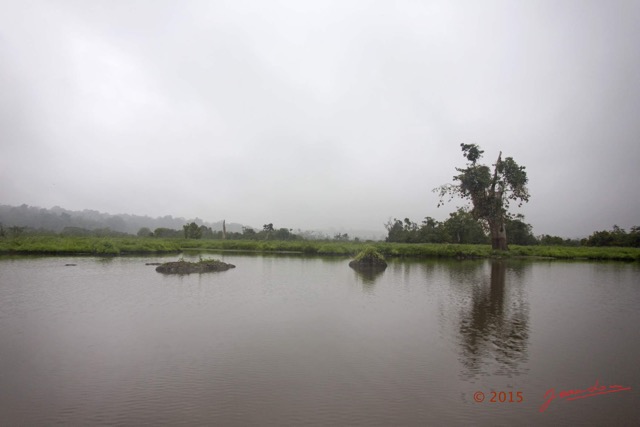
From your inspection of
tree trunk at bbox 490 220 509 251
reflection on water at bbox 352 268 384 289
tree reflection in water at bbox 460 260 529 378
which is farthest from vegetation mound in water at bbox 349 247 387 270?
tree trunk at bbox 490 220 509 251

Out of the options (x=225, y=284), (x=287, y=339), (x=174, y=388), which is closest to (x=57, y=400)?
(x=174, y=388)

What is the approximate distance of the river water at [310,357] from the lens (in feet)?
18.9

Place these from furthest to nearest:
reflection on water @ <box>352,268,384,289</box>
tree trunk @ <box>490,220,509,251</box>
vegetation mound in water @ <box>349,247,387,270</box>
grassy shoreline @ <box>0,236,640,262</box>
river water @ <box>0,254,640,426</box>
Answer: tree trunk @ <box>490,220,509,251</box>
grassy shoreline @ <box>0,236,640,262</box>
vegetation mound in water @ <box>349,247,387,270</box>
reflection on water @ <box>352,268,384,289</box>
river water @ <box>0,254,640,426</box>

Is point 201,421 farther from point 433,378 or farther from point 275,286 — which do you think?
point 275,286

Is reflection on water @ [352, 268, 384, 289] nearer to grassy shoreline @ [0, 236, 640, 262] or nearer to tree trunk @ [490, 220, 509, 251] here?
grassy shoreline @ [0, 236, 640, 262]

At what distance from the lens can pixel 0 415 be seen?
17.9 feet

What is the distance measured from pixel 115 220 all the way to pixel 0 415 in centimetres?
16256

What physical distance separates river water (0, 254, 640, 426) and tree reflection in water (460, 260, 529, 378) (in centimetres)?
6

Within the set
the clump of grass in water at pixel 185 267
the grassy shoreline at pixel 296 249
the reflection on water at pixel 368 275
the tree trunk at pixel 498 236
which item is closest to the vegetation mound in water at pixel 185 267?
the clump of grass in water at pixel 185 267

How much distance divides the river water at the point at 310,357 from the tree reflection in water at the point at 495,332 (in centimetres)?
6

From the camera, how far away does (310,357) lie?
820cm

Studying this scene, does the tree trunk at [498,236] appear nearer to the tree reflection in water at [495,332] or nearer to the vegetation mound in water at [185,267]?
the tree reflection in water at [495,332]

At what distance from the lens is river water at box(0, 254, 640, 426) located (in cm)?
577

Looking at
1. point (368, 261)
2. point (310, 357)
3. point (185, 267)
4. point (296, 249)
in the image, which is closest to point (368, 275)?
point (368, 261)
